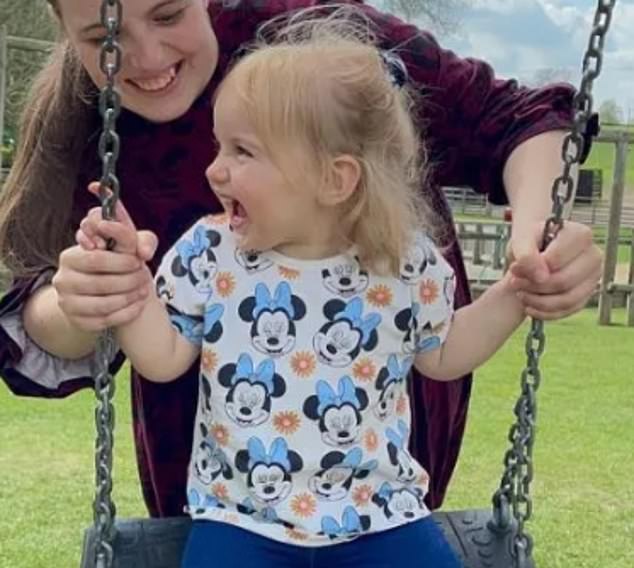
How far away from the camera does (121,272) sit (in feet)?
3.51

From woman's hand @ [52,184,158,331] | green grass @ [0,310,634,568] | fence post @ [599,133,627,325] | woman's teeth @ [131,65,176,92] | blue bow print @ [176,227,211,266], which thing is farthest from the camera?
fence post @ [599,133,627,325]

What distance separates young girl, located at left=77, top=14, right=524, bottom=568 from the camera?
1116mm

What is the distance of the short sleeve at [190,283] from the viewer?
1.16m

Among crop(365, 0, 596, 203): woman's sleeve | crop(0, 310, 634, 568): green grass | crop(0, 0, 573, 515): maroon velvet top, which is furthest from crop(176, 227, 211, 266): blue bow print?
crop(0, 310, 634, 568): green grass

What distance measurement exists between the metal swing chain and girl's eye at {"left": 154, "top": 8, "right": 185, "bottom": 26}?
383 millimetres

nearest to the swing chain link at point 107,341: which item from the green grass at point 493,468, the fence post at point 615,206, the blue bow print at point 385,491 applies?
the blue bow print at point 385,491

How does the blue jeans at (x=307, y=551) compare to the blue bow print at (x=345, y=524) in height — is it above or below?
below

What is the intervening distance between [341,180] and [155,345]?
0.22 m

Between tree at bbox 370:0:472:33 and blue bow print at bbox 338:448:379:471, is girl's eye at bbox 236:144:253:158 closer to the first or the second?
blue bow print at bbox 338:448:379:471

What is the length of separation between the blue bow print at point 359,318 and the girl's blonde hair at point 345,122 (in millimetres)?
39

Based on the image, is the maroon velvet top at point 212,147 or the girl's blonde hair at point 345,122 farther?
the maroon velvet top at point 212,147

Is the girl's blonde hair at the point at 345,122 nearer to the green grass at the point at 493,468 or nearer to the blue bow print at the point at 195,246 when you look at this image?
the blue bow print at the point at 195,246

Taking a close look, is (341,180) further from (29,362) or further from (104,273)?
(29,362)

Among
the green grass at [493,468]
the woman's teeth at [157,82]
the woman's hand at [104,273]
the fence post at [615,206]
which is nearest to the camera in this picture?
the woman's hand at [104,273]
